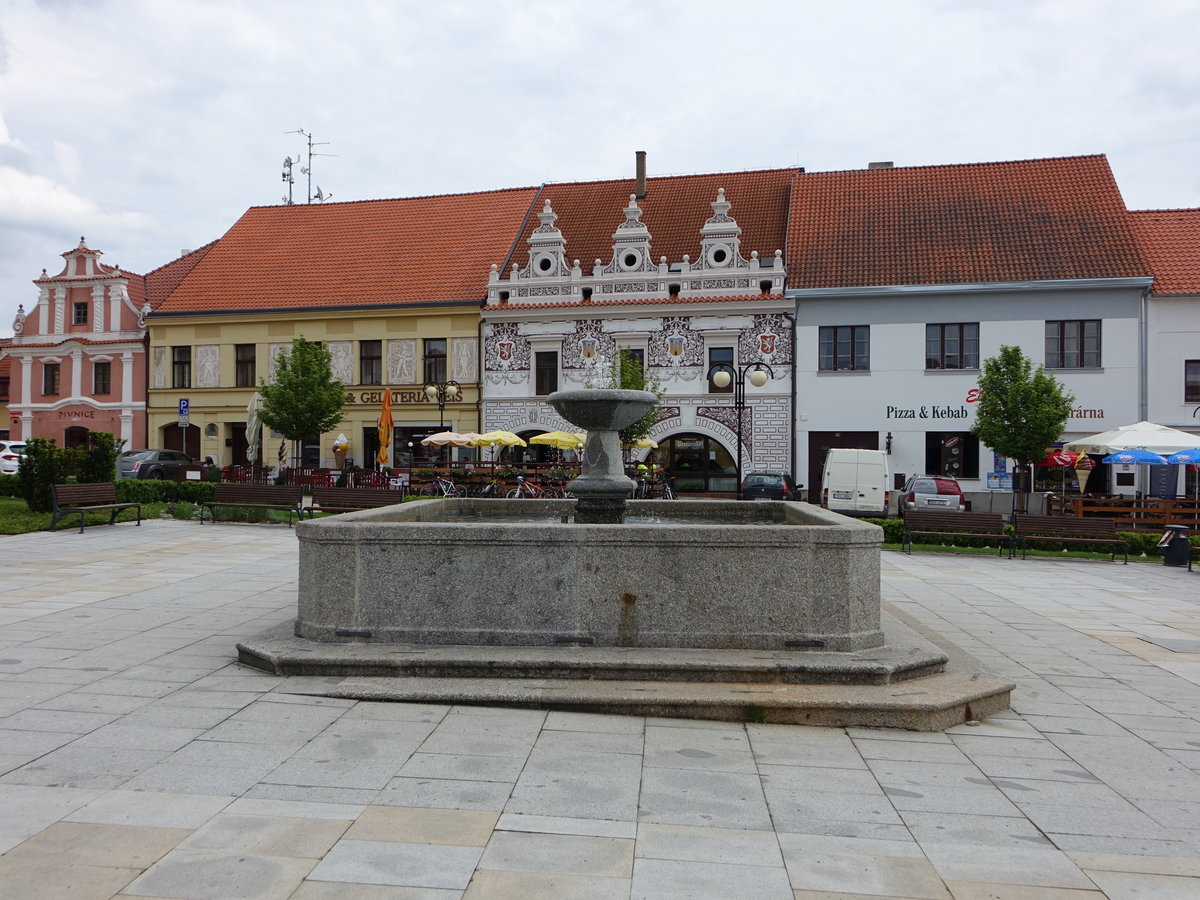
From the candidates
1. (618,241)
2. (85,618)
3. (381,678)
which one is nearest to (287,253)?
(618,241)

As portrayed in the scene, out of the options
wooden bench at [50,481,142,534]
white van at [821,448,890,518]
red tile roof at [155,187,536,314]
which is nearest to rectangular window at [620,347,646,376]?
red tile roof at [155,187,536,314]

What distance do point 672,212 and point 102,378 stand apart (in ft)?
84.4

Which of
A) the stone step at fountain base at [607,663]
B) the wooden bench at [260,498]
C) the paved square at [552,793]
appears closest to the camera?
the paved square at [552,793]

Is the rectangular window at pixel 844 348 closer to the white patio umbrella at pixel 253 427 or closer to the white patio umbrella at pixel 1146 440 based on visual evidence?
the white patio umbrella at pixel 1146 440

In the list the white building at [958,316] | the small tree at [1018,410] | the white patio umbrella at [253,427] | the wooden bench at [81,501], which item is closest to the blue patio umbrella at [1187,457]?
the small tree at [1018,410]

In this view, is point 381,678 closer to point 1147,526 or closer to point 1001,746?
point 1001,746

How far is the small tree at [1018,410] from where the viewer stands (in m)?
24.1

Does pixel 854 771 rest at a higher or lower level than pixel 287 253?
lower

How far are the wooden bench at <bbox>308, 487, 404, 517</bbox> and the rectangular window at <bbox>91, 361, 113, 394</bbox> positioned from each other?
947 inches

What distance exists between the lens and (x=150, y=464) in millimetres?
31609

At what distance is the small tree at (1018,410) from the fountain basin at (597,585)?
19631mm

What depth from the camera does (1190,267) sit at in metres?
29.3

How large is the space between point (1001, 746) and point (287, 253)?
38314mm

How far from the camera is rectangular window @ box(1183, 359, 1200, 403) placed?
1117 inches
